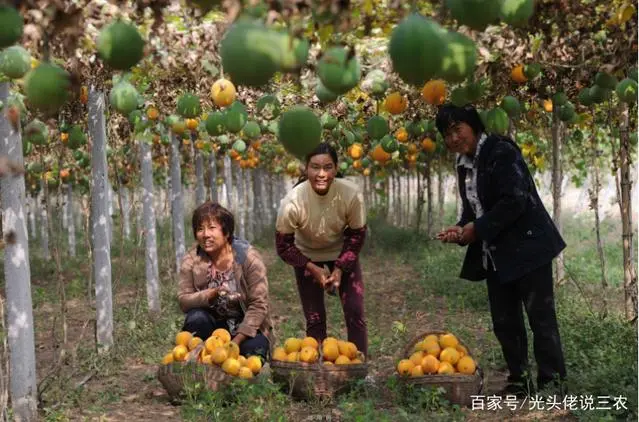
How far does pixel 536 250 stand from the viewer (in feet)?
13.5

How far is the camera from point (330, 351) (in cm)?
442

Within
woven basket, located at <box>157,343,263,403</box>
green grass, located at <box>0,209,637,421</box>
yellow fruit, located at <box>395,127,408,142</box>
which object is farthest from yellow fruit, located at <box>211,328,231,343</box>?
yellow fruit, located at <box>395,127,408,142</box>

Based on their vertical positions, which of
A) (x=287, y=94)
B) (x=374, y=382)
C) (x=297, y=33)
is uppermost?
(x=287, y=94)

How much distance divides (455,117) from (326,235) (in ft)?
3.56

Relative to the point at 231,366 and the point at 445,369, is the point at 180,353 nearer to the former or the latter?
the point at 231,366

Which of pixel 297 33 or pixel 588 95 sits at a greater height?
pixel 588 95

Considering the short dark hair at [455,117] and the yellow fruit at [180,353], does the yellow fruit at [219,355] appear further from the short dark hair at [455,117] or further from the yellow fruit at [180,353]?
the short dark hair at [455,117]

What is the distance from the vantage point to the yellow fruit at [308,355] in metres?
4.38

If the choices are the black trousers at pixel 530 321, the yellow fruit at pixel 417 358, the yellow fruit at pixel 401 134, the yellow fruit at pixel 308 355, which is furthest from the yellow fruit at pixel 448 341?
the yellow fruit at pixel 401 134

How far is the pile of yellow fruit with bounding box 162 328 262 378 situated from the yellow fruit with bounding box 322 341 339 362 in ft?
1.19

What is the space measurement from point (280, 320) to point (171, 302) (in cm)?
Answer: 139

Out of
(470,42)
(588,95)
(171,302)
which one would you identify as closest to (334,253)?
(588,95)

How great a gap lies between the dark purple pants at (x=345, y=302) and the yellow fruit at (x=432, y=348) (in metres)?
0.56

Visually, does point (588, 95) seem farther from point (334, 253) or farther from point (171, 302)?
point (171, 302)
